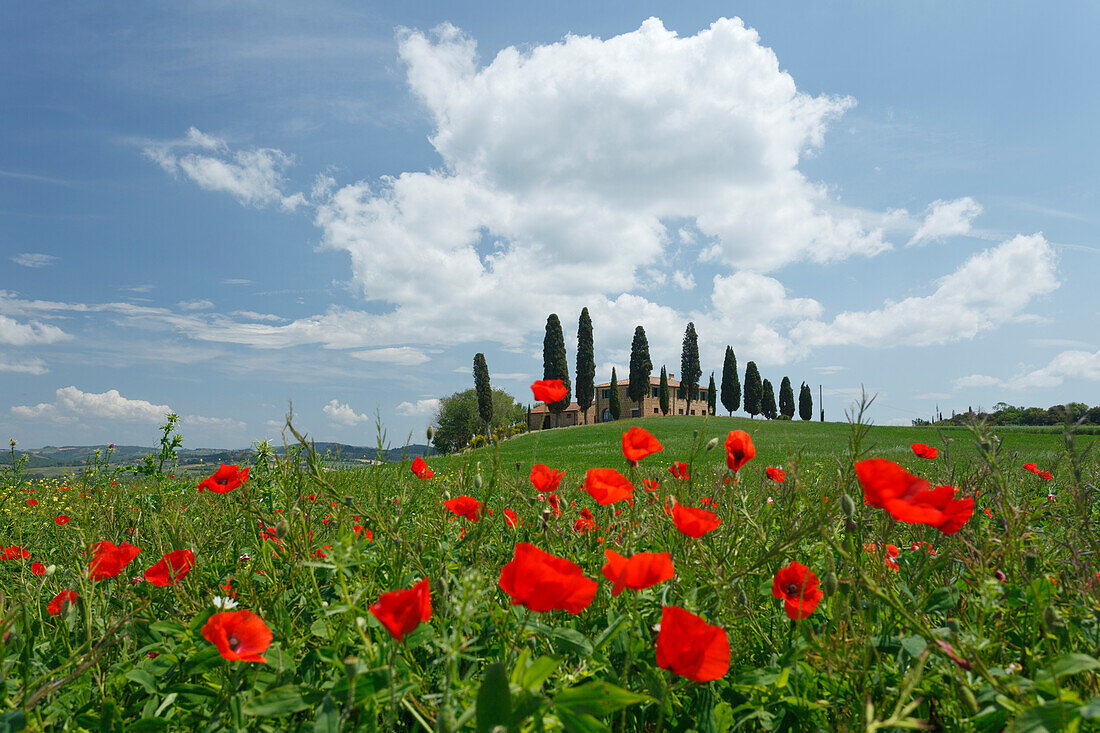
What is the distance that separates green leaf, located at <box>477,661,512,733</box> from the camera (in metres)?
0.68

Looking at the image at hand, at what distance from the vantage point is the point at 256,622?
3.15 feet

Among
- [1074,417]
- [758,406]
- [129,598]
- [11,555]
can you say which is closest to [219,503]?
[11,555]

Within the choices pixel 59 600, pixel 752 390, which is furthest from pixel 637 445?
pixel 752 390

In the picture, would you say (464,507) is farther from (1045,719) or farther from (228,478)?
(1045,719)

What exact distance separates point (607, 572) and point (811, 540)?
1.22 m

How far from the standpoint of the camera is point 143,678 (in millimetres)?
1120

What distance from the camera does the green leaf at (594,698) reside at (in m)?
0.75

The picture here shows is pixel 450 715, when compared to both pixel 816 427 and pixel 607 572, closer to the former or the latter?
pixel 607 572

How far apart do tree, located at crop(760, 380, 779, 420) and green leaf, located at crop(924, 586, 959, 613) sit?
58.9 m

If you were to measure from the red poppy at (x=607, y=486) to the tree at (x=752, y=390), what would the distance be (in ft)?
187

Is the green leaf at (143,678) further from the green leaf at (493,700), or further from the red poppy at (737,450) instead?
the red poppy at (737,450)

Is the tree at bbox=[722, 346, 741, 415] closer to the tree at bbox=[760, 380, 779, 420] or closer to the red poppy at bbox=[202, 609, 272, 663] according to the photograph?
the tree at bbox=[760, 380, 779, 420]

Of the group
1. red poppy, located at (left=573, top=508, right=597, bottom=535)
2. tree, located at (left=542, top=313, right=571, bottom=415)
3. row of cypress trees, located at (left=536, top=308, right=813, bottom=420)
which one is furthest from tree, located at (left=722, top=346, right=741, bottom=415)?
red poppy, located at (left=573, top=508, right=597, bottom=535)

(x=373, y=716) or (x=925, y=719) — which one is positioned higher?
(x=373, y=716)
